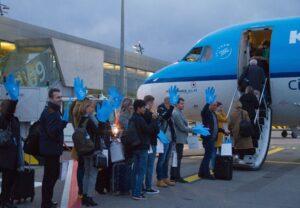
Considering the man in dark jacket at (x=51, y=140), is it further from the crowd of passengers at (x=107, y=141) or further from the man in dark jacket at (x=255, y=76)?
the man in dark jacket at (x=255, y=76)

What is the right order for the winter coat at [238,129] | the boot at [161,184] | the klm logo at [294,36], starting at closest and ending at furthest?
the boot at [161,184] → the winter coat at [238,129] → the klm logo at [294,36]

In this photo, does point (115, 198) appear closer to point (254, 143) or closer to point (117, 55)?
point (254, 143)

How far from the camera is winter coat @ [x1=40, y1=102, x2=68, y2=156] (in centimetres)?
703

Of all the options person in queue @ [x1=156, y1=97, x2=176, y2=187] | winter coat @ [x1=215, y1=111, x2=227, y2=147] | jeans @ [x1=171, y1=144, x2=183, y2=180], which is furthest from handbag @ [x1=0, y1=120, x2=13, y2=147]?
winter coat @ [x1=215, y1=111, x2=227, y2=147]

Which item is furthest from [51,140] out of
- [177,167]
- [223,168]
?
[223,168]

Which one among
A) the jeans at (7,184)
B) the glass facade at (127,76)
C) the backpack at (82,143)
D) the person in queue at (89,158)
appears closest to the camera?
the jeans at (7,184)

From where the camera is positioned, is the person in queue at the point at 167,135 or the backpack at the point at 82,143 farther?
the person in queue at the point at 167,135

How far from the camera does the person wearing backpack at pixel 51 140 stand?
23.1ft

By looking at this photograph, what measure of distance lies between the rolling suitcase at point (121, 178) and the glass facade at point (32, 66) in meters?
19.5

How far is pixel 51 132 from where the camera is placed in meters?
7.00

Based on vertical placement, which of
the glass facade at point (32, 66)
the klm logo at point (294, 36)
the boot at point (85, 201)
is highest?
the glass facade at point (32, 66)

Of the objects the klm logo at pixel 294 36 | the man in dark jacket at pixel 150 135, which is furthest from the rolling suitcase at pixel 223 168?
the klm logo at pixel 294 36

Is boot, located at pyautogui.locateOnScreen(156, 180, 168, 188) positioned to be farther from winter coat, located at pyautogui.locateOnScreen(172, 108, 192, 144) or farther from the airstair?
the airstair

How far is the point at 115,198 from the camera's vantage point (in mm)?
8477
